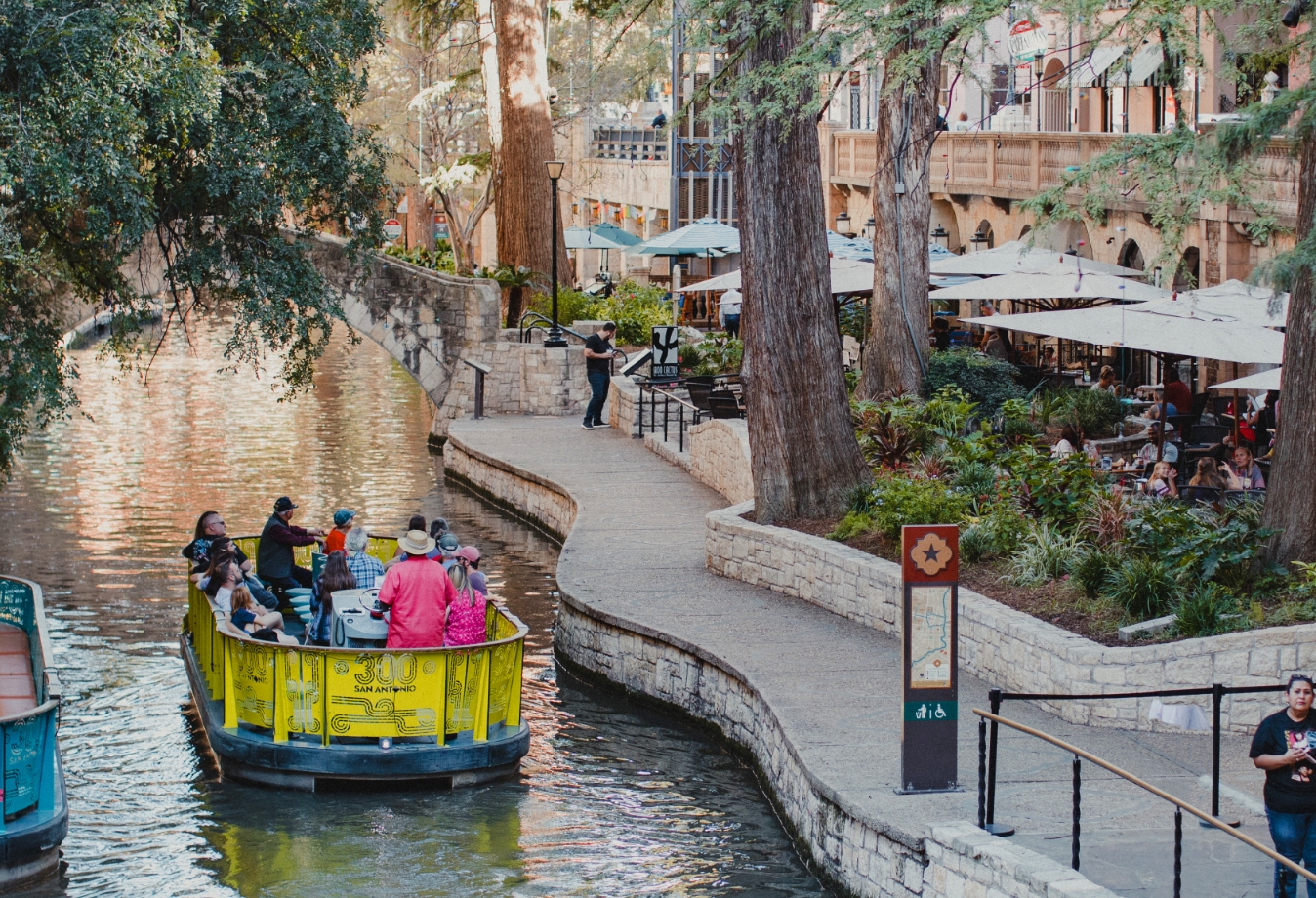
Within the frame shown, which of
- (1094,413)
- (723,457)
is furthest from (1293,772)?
(1094,413)

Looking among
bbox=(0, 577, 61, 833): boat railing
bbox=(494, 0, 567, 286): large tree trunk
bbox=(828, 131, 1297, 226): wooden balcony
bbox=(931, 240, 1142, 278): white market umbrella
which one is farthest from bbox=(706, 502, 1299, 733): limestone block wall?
bbox=(494, 0, 567, 286): large tree trunk

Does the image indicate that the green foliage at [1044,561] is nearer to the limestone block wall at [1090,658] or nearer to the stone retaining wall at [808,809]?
the limestone block wall at [1090,658]

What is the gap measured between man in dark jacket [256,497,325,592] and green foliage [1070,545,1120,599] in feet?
21.9

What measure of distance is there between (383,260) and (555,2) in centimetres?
1874

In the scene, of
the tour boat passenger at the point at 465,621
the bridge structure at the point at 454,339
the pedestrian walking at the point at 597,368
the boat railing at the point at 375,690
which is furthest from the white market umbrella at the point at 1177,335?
the bridge structure at the point at 454,339

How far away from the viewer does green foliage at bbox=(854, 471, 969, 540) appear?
13.9 m

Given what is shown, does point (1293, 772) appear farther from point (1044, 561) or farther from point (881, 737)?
point (1044, 561)

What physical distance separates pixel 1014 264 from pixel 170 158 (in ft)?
40.9


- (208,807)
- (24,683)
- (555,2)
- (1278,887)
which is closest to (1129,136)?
(1278,887)

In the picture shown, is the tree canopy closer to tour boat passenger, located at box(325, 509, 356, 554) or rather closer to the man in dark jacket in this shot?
the man in dark jacket

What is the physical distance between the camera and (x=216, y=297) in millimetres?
17609

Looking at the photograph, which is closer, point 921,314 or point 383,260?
point 921,314

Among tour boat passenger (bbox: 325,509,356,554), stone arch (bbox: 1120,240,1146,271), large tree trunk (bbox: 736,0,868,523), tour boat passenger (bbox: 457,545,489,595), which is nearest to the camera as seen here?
tour boat passenger (bbox: 457,545,489,595)

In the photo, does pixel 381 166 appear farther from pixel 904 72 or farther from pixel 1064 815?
pixel 1064 815
